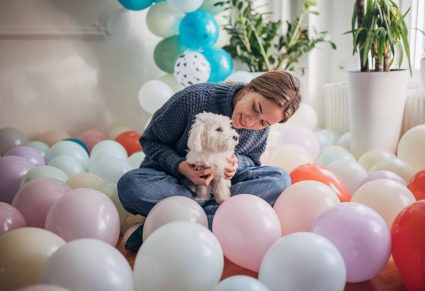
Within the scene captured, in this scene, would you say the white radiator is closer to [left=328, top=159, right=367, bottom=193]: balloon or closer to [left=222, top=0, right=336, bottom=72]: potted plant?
[left=222, top=0, right=336, bottom=72]: potted plant

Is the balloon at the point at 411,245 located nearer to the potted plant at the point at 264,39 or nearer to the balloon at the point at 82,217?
the balloon at the point at 82,217

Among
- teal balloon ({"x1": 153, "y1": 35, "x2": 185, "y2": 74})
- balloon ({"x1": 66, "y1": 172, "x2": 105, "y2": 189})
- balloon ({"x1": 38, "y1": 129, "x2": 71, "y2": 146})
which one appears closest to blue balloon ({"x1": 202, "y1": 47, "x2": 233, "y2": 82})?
teal balloon ({"x1": 153, "y1": 35, "x2": 185, "y2": 74})

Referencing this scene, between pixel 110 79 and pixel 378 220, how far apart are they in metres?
2.41

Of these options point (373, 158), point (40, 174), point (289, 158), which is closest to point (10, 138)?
point (40, 174)

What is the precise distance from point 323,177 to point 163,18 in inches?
68.5

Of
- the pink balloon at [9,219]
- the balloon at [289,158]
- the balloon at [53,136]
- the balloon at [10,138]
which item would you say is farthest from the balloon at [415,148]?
the balloon at [10,138]

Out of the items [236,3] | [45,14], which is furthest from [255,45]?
[45,14]

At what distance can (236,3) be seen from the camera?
310cm

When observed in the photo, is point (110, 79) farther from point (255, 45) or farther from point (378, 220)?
point (378, 220)

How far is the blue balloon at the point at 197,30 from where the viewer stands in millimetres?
2723

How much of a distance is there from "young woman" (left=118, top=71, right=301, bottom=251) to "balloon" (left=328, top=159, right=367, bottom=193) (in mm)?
351

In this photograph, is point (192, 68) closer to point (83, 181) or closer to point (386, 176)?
point (83, 181)

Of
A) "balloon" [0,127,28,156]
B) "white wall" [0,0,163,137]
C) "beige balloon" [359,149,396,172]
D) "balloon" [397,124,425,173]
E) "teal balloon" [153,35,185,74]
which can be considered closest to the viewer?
"balloon" [397,124,425,173]

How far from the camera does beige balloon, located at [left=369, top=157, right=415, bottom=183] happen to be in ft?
6.39
